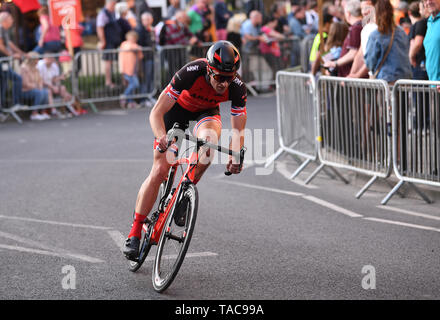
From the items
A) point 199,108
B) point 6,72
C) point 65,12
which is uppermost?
point 65,12

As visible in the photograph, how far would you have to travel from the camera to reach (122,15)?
65.8 feet

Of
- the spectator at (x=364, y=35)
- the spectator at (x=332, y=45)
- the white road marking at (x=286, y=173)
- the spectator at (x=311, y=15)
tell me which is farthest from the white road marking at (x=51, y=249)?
the spectator at (x=311, y=15)

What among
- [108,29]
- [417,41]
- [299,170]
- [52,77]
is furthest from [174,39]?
[299,170]

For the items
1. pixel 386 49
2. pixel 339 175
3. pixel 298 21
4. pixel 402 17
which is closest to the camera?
pixel 386 49

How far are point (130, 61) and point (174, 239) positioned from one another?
1334 centimetres

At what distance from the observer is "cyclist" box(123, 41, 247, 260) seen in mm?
5586

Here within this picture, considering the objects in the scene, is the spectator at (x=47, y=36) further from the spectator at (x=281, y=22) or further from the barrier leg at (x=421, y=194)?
the barrier leg at (x=421, y=194)

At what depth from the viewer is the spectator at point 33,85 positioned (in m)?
16.7

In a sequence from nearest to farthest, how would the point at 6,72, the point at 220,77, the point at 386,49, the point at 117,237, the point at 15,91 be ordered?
the point at 220,77 < the point at 117,237 < the point at 386,49 < the point at 6,72 < the point at 15,91

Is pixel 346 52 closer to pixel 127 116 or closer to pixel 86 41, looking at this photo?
pixel 127 116

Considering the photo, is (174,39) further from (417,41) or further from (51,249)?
(51,249)

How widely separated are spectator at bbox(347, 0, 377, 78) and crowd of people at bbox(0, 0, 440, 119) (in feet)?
0.04

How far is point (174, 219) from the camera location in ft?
18.9

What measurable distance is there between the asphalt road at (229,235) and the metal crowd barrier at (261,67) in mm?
8525
